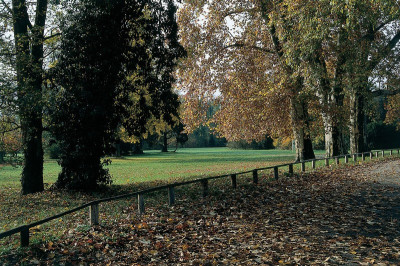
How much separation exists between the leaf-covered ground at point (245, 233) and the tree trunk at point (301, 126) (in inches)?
443

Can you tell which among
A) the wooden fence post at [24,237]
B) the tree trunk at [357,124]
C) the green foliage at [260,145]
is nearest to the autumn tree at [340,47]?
the tree trunk at [357,124]

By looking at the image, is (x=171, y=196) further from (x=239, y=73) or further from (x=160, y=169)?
(x=160, y=169)

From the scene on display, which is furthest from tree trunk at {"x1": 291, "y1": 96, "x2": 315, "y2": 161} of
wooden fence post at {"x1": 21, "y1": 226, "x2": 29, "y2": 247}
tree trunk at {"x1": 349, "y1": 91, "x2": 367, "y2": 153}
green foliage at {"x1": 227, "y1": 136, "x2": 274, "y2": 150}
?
green foliage at {"x1": 227, "y1": 136, "x2": 274, "y2": 150}

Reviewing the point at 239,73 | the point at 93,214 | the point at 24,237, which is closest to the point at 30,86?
the point at 93,214

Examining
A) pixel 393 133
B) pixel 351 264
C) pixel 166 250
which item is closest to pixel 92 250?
pixel 166 250

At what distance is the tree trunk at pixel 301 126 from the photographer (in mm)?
22891

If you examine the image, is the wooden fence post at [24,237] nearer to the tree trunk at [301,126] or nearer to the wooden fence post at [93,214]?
the wooden fence post at [93,214]

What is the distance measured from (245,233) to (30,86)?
10.1m

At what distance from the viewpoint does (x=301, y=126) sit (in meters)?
23.3

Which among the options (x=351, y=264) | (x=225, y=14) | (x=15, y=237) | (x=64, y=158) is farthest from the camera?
(x=225, y=14)

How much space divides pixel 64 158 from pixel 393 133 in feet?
183

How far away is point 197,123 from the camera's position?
26.1 metres

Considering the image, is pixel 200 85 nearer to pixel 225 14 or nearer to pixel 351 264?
pixel 225 14

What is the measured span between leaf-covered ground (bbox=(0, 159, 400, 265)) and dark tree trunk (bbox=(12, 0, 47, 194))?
611 centimetres
